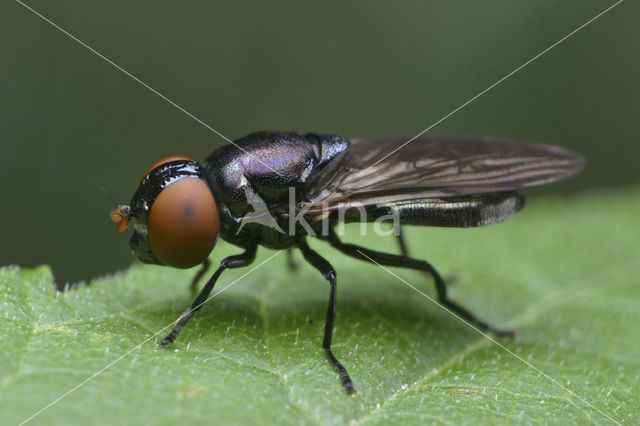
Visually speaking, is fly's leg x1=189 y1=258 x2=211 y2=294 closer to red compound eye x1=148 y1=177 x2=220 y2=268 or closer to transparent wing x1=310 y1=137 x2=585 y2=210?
red compound eye x1=148 y1=177 x2=220 y2=268

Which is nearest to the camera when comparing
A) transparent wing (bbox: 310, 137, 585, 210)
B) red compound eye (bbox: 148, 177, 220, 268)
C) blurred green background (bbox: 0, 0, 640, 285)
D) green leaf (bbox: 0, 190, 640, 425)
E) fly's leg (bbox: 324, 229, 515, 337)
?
green leaf (bbox: 0, 190, 640, 425)

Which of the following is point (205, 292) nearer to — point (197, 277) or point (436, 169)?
point (197, 277)

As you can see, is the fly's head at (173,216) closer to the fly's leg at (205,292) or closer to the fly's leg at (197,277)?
the fly's leg at (205,292)

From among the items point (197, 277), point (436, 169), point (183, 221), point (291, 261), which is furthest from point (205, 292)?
point (436, 169)

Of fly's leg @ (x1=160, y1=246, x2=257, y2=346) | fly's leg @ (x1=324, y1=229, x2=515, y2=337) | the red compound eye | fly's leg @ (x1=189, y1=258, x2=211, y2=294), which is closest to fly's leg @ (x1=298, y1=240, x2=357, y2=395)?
fly's leg @ (x1=324, y1=229, x2=515, y2=337)

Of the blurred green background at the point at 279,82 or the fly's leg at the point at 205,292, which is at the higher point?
the blurred green background at the point at 279,82

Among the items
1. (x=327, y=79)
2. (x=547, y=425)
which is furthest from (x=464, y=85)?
(x=547, y=425)

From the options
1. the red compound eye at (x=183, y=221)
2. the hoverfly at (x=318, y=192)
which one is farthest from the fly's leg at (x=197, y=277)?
the red compound eye at (x=183, y=221)
